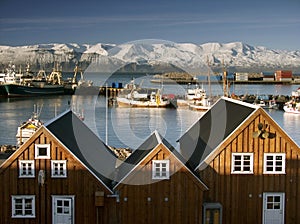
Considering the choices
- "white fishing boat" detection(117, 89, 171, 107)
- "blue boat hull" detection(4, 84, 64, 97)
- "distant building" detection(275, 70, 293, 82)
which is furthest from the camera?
"distant building" detection(275, 70, 293, 82)

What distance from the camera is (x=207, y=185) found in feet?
44.0

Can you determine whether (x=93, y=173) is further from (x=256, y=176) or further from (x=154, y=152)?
(x=256, y=176)

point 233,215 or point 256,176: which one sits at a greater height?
point 256,176

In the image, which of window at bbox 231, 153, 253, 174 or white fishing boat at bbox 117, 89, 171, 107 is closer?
window at bbox 231, 153, 253, 174

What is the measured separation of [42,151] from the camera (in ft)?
41.6

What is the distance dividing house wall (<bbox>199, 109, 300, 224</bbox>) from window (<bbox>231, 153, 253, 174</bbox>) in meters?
0.11

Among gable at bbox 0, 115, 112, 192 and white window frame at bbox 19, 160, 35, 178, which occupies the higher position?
gable at bbox 0, 115, 112, 192

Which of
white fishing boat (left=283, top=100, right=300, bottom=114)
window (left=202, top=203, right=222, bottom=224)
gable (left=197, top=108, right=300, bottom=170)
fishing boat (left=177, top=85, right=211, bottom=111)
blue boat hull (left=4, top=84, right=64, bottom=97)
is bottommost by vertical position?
window (left=202, top=203, right=222, bottom=224)

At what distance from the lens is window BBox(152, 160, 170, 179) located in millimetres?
12656

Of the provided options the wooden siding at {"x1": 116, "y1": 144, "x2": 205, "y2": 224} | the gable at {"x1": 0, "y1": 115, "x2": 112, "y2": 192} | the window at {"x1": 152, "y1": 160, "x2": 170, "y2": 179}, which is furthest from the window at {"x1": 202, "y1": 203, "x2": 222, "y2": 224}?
the gable at {"x1": 0, "y1": 115, "x2": 112, "y2": 192}

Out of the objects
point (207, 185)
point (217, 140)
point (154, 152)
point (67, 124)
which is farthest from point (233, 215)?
point (67, 124)

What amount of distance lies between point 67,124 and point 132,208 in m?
3.53

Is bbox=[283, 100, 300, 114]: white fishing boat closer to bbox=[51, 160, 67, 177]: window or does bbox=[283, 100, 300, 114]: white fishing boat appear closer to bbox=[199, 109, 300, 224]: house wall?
bbox=[199, 109, 300, 224]: house wall

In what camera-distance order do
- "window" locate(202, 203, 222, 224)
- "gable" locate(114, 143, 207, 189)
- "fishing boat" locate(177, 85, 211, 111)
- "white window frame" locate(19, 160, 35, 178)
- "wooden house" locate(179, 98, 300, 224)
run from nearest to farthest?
"gable" locate(114, 143, 207, 189) < "white window frame" locate(19, 160, 35, 178) < "window" locate(202, 203, 222, 224) < "wooden house" locate(179, 98, 300, 224) < "fishing boat" locate(177, 85, 211, 111)
